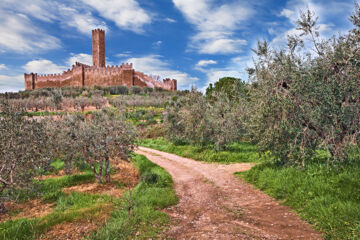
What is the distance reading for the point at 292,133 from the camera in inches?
404

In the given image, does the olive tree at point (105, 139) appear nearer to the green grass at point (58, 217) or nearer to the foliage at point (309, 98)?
the green grass at point (58, 217)

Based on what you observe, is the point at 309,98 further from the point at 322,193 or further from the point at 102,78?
the point at 102,78

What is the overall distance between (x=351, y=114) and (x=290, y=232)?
5635 millimetres

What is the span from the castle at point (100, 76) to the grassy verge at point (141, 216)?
310 ft

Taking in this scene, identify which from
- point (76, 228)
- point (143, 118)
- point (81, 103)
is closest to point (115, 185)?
point (76, 228)

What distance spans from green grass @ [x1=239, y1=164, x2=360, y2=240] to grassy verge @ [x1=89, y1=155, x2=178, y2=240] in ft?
14.2

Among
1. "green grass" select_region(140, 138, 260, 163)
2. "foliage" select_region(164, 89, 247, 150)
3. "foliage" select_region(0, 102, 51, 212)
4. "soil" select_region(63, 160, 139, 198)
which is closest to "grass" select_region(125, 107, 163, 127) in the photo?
"green grass" select_region(140, 138, 260, 163)

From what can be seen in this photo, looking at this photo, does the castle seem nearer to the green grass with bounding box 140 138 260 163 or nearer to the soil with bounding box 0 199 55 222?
the green grass with bounding box 140 138 260 163

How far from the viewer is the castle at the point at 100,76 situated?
101 m

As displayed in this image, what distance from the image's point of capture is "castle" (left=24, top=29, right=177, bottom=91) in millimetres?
100938

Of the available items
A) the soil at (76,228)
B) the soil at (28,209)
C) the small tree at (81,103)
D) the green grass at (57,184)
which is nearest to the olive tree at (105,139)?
the green grass at (57,184)

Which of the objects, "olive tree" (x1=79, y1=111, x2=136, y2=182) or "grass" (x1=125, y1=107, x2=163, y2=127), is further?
"grass" (x1=125, y1=107, x2=163, y2=127)

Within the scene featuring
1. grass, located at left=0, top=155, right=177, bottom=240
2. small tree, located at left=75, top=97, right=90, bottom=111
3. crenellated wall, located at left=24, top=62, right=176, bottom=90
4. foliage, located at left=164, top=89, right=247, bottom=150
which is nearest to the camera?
grass, located at left=0, top=155, right=177, bottom=240

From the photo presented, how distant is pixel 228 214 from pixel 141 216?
114 inches
